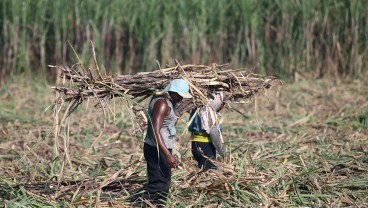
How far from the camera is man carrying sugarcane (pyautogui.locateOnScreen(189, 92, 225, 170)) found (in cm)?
700

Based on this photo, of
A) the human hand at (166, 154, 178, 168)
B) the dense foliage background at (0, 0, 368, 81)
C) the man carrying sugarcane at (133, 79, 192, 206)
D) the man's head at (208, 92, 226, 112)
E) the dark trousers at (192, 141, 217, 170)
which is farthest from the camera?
the dense foliage background at (0, 0, 368, 81)

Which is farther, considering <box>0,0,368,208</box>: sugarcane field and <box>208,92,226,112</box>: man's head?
<box>208,92,226,112</box>: man's head

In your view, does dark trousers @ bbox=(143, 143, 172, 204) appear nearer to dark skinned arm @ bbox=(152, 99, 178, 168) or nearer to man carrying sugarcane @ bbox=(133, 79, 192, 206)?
man carrying sugarcane @ bbox=(133, 79, 192, 206)

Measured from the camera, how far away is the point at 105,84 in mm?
6152

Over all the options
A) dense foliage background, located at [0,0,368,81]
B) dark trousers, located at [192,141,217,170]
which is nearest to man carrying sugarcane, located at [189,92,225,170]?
dark trousers, located at [192,141,217,170]

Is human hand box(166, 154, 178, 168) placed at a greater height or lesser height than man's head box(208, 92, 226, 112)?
lesser

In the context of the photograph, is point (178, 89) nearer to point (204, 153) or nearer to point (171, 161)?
point (171, 161)

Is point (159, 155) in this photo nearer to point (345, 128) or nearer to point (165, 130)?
point (165, 130)

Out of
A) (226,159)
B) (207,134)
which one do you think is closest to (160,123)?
(207,134)

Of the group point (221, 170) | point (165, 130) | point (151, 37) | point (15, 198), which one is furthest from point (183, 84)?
point (151, 37)

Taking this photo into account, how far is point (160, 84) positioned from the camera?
6438mm

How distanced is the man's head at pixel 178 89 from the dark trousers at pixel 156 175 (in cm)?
44

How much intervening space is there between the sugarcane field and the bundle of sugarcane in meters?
0.01

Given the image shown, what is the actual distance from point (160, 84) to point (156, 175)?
0.78m
